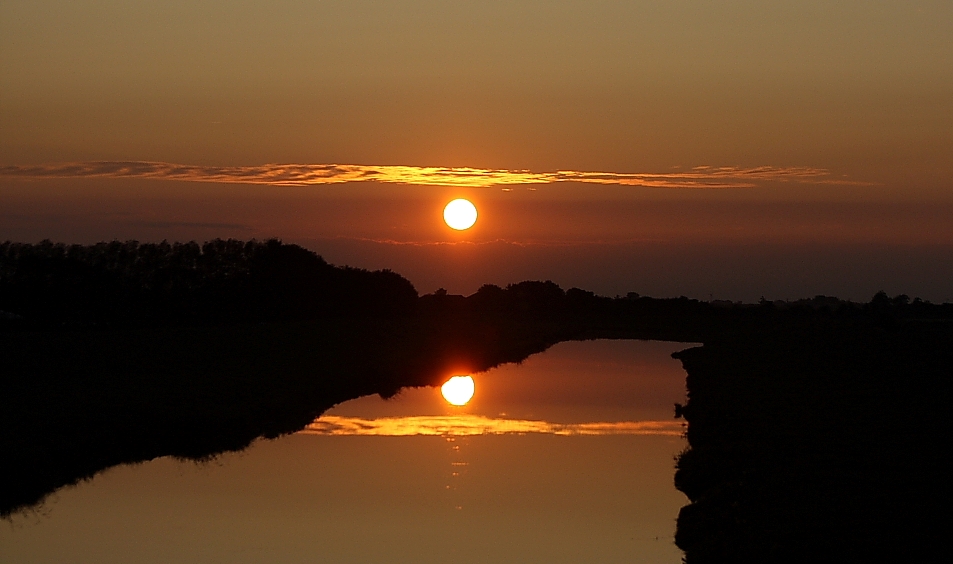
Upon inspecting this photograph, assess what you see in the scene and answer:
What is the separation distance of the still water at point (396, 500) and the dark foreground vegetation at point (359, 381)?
2.49ft

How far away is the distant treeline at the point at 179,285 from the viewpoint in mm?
49500

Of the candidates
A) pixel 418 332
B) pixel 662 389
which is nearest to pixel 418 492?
pixel 662 389

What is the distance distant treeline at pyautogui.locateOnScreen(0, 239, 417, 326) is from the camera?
49.5 m

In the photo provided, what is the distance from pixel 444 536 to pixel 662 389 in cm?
1860

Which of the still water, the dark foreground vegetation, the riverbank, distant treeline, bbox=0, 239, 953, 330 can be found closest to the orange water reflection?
the still water

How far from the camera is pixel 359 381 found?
102ft

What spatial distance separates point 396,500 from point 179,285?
44.4 m

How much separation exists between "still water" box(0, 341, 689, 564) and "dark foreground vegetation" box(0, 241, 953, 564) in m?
0.76

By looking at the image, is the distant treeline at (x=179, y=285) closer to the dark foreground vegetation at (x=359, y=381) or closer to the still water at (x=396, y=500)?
the dark foreground vegetation at (x=359, y=381)

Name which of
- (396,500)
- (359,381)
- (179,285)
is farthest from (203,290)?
(396,500)

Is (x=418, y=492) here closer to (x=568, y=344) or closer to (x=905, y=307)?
(x=568, y=344)

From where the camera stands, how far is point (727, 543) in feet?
36.2

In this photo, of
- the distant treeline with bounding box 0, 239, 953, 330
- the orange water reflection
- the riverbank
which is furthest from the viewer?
the distant treeline with bounding box 0, 239, 953, 330

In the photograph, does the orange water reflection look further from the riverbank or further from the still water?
the riverbank
